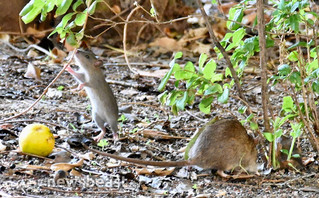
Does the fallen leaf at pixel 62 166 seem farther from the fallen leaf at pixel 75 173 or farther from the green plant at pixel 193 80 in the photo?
the green plant at pixel 193 80

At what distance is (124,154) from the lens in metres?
3.88

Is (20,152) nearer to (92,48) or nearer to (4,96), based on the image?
(4,96)

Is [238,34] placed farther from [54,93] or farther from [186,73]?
[54,93]

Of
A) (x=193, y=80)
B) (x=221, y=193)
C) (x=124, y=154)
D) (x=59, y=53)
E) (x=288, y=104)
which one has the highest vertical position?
(x=59, y=53)

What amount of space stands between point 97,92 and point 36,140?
1.12 m

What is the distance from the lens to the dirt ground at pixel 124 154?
324 centimetres

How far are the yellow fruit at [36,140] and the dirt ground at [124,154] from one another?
61 mm

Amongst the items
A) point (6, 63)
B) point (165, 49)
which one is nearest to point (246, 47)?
point (6, 63)

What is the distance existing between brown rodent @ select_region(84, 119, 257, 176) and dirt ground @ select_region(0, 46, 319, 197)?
0.29ft

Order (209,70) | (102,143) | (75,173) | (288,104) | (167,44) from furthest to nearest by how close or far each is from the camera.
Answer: (167,44), (102,143), (288,104), (75,173), (209,70)

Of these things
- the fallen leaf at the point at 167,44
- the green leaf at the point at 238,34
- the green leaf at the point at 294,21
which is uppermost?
the fallen leaf at the point at 167,44

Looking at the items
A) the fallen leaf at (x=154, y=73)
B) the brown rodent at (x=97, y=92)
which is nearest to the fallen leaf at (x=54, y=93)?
the brown rodent at (x=97, y=92)

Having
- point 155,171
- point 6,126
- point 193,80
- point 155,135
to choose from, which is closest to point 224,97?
point 193,80

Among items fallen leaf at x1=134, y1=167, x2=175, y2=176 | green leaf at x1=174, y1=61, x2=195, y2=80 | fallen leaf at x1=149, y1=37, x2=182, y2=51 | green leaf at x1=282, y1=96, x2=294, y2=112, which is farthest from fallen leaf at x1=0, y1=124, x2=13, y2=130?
fallen leaf at x1=149, y1=37, x2=182, y2=51
